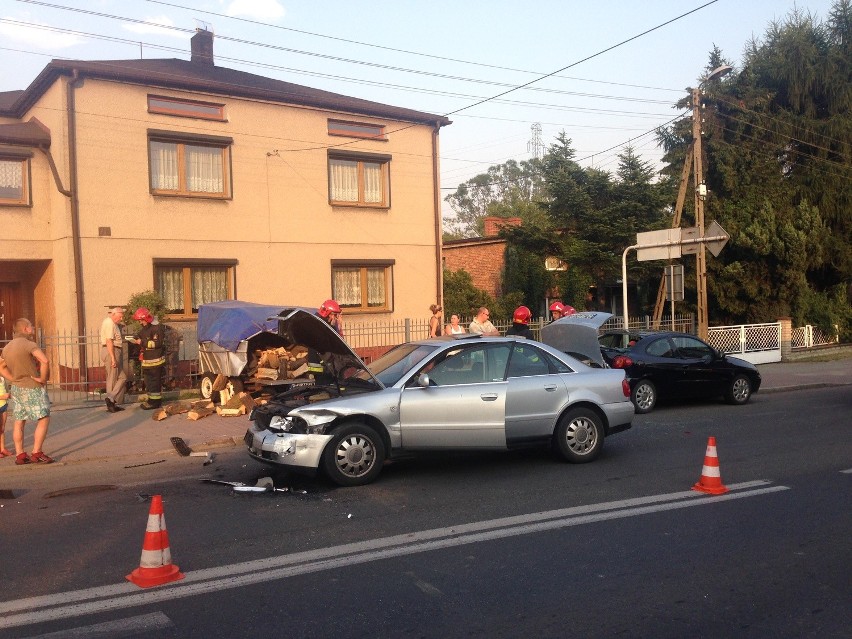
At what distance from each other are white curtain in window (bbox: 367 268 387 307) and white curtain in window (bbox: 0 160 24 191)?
862cm

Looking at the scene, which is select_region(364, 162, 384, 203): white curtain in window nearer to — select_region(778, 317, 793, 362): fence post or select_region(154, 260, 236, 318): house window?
select_region(154, 260, 236, 318): house window

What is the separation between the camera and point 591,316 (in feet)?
39.2

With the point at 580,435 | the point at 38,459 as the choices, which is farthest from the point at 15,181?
the point at 580,435

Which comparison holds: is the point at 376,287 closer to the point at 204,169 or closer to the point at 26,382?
the point at 204,169

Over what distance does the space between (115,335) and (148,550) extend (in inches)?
381

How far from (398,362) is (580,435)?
88.4 inches

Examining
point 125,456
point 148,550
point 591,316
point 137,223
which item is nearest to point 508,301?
point 137,223

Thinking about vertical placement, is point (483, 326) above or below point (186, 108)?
below

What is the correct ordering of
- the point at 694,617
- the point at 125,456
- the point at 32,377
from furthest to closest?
the point at 125,456 → the point at 32,377 → the point at 694,617

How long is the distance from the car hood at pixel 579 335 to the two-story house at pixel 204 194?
9.98 meters

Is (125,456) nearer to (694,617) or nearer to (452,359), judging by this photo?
(452,359)

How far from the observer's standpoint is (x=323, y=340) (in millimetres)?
9141

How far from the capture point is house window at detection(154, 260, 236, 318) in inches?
732

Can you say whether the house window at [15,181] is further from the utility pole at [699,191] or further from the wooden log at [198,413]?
the utility pole at [699,191]
